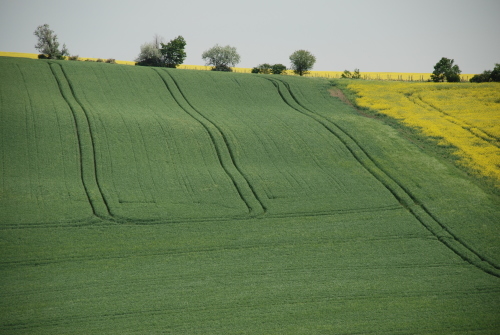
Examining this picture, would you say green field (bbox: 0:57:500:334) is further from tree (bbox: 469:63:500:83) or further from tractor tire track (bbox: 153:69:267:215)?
tree (bbox: 469:63:500:83)

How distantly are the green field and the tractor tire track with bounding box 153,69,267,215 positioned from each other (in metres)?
0.17

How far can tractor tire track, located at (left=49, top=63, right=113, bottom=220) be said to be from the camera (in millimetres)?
31266

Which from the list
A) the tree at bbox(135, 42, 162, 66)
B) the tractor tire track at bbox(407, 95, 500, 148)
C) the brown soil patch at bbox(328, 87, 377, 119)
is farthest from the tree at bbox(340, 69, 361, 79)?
the tree at bbox(135, 42, 162, 66)

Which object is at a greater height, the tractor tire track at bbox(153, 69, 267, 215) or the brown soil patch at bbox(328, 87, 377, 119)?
the brown soil patch at bbox(328, 87, 377, 119)

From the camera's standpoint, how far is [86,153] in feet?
123

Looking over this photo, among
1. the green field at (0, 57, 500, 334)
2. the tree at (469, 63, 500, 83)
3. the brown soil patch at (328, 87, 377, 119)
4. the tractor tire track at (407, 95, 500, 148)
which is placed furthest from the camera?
the tree at (469, 63, 500, 83)

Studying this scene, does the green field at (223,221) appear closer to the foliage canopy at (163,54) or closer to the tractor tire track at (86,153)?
the tractor tire track at (86,153)

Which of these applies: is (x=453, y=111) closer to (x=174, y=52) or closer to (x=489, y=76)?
(x=489, y=76)

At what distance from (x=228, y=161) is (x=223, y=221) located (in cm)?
934

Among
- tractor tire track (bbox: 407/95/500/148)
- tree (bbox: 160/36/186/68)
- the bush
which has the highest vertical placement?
tree (bbox: 160/36/186/68)

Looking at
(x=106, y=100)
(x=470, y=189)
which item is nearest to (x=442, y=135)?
(x=470, y=189)

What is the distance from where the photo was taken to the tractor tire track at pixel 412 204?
27.7 m

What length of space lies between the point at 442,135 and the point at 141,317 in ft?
118

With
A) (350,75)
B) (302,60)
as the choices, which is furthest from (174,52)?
(350,75)
